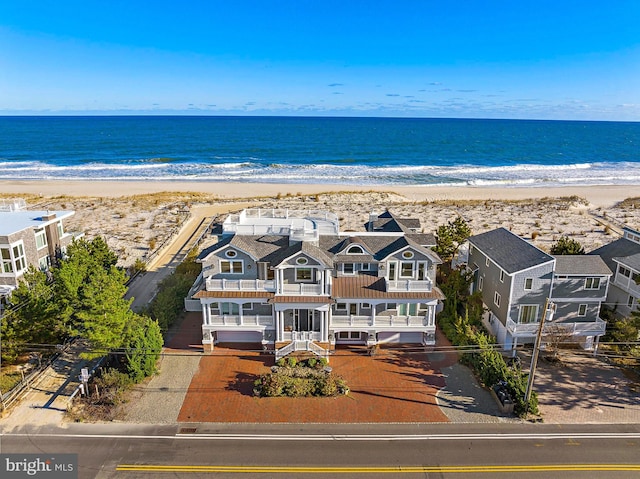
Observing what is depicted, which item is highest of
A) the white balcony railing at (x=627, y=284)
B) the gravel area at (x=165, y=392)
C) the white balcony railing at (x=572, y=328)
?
the white balcony railing at (x=627, y=284)

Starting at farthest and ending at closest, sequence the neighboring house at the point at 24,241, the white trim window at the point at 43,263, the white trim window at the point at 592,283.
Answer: the white trim window at the point at 43,263
the neighboring house at the point at 24,241
the white trim window at the point at 592,283

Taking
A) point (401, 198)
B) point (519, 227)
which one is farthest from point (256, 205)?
point (519, 227)

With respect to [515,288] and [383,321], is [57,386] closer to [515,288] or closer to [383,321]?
[383,321]

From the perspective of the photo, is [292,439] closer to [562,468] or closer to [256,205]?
[562,468]

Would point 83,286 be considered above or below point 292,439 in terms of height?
above

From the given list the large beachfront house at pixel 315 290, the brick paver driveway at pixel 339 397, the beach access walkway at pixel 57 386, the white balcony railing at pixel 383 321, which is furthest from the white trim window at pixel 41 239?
the white balcony railing at pixel 383 321

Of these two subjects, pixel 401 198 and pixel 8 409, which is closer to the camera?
pixel 8 409

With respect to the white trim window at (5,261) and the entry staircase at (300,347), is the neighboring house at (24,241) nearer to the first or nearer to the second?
the white trim window at (5,261)
